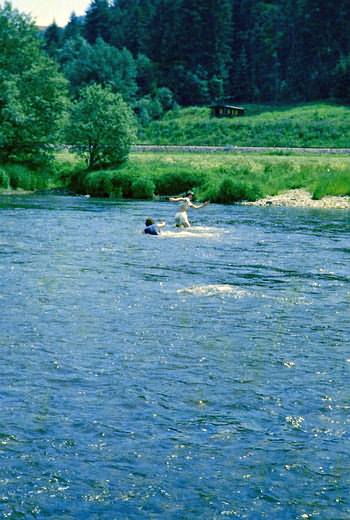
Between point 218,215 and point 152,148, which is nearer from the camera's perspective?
point 218,215

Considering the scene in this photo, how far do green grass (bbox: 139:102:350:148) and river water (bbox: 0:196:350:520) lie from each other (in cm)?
8016

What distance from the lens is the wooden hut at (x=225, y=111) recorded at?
13425cm

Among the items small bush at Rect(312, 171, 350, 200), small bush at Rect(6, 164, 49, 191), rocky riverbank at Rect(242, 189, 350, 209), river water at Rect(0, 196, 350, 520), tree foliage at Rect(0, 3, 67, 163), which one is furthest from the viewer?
tree foliage at Rect(0, 3, 67, 163)

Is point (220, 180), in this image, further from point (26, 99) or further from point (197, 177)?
point (26, 99)

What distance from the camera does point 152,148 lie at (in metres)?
98.1

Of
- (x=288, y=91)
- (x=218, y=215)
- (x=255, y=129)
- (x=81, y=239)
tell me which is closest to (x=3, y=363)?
(x=81, y=239)


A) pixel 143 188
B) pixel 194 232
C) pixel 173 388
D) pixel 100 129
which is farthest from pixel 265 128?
pixel 173 388

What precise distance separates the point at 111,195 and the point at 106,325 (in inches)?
1801

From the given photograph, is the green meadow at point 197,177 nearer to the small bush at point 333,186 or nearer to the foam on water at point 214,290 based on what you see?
the small bush at point 333,186

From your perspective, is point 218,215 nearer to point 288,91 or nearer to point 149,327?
point 149,327

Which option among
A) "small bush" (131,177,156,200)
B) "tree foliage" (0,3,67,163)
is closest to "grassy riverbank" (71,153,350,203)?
"small bush" (131,177,156,200)

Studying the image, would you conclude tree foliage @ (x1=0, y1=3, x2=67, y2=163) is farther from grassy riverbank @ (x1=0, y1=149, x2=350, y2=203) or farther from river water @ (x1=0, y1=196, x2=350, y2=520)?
river water @ (x1=0, y1=196, x2=350, y2=520)

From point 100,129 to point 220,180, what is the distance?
593 inches

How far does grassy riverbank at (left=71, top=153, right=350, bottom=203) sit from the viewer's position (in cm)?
5997
